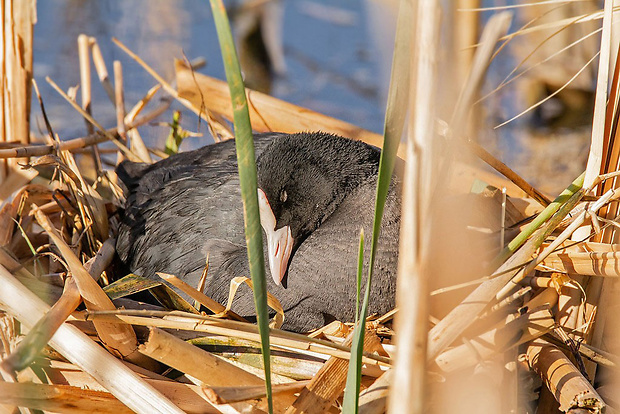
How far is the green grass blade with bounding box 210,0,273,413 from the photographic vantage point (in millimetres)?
1021

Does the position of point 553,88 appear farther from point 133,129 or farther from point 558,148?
point 133,129

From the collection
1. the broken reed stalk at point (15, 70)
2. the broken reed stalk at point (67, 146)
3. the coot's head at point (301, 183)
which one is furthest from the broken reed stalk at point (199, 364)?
the broken reed stalk at point (15, 70)

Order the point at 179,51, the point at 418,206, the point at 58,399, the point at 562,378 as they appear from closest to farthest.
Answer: the point at 418,206 → the point at 58,399 → the point at 562,378 → the point at 179,51

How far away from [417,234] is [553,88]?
395cm

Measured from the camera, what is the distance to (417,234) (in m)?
0.87

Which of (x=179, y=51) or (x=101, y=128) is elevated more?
(x=179, y=51)

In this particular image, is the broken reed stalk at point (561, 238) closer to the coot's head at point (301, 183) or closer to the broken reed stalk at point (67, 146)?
the coot's head at point (301, 183)

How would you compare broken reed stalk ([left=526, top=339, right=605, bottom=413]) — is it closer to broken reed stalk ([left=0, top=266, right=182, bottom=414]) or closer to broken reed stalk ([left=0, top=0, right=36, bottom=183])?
broken reed stalk ([left=0, top=266, right=182, bottom=414])

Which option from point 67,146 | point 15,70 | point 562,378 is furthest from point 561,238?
point 15,70

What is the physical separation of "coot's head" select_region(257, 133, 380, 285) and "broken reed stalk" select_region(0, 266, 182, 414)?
2.00 feet

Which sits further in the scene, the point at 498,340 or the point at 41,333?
the point at 498,340

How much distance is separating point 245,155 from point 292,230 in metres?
0.94

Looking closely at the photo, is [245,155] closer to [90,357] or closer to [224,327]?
[224,327]

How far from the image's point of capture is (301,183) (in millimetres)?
1991
